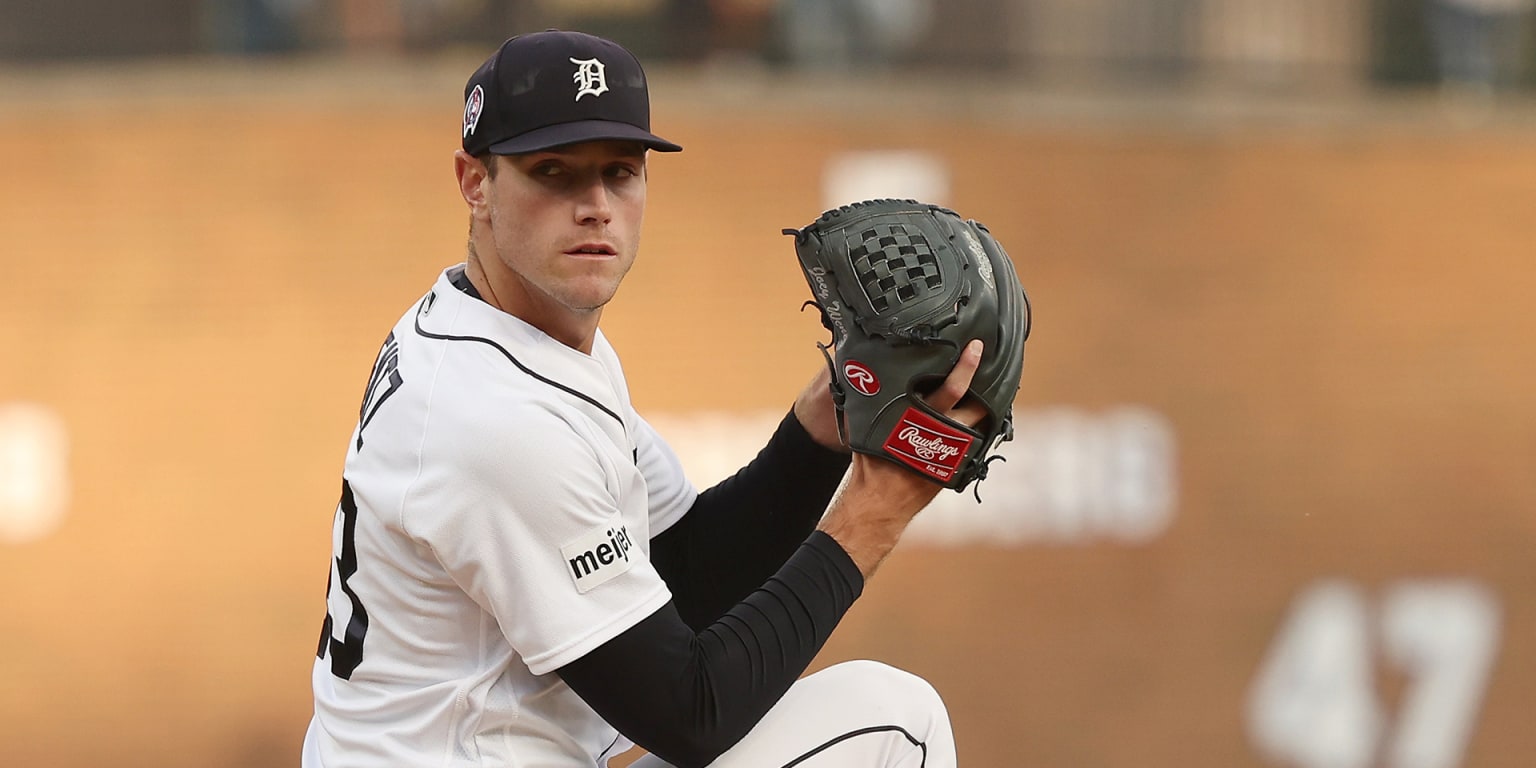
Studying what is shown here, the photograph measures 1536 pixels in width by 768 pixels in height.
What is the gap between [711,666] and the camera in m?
2.36

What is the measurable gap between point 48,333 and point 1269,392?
7.15 m

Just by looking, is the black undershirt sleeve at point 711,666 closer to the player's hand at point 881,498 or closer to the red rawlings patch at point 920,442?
the player's hand at point 881,498

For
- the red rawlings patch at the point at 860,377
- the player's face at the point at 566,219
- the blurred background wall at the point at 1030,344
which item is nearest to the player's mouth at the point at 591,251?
the player's face at the point at 566,219

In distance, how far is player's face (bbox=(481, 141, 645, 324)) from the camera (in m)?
2.48

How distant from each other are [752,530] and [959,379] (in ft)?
2.15

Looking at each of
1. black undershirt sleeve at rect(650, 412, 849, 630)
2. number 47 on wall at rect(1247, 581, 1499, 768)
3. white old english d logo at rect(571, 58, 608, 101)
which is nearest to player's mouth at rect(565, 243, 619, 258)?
white old english d logo at rect(571, 58, 608, 101)

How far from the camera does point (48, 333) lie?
9.02m

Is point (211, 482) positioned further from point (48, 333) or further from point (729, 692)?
point (729, 692)

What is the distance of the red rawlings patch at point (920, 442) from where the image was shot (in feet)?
8.39

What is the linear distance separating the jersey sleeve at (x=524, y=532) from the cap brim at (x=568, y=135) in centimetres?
39

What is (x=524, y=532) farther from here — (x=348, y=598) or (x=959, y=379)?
(x=959, y=379)

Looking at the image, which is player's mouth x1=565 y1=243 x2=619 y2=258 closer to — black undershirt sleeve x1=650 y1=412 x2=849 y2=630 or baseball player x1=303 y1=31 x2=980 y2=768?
baseball player x1=303 y1=31 x2=980 y2=768

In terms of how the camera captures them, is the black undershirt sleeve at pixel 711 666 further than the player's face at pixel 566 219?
No

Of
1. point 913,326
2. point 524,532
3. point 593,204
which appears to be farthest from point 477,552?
point 913,326
